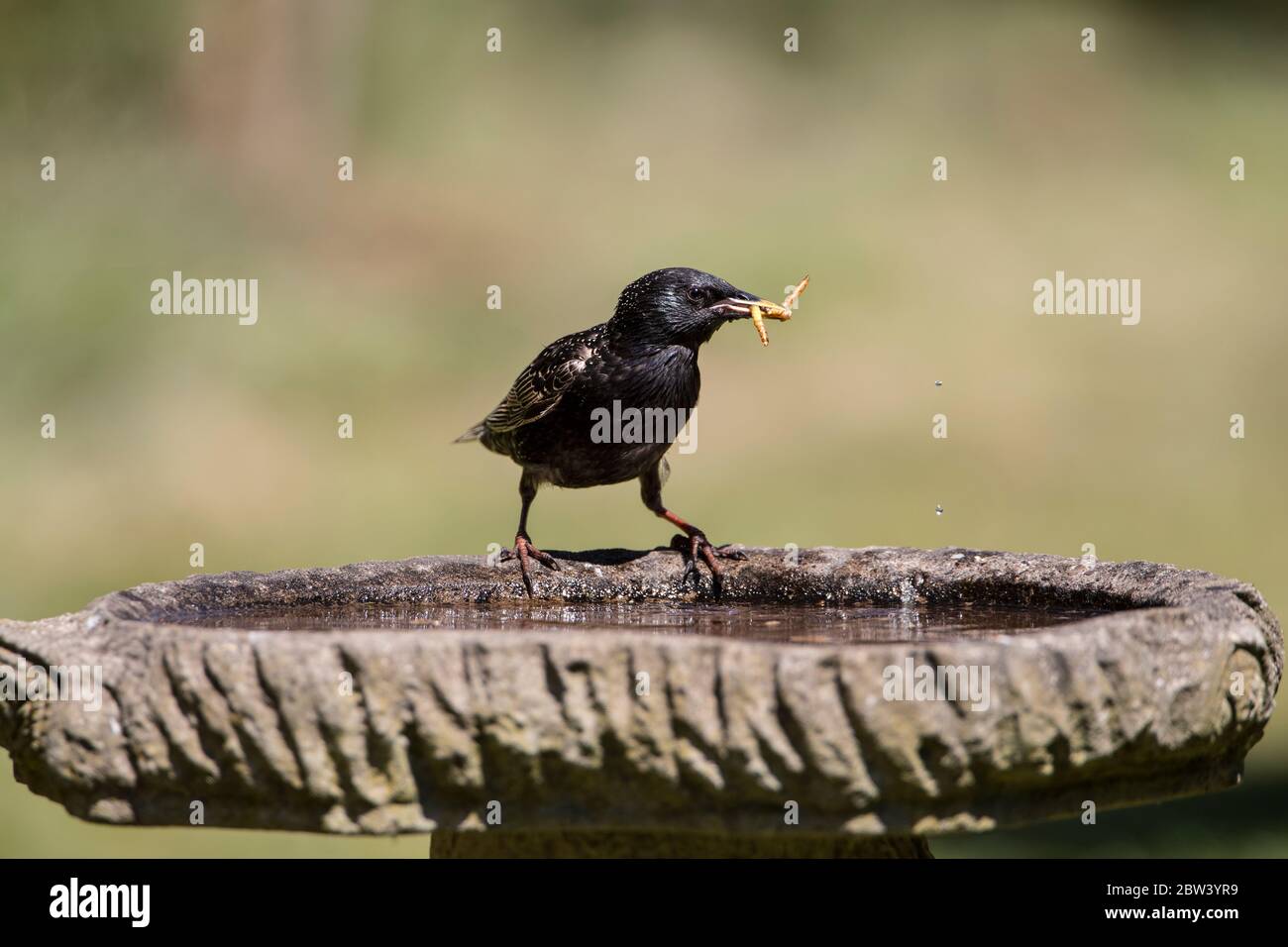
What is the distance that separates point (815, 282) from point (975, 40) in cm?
349

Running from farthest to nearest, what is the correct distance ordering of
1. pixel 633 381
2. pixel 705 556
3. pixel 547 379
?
1. pixel 547 379
2. pixel 633 381
3. pixel 705 556

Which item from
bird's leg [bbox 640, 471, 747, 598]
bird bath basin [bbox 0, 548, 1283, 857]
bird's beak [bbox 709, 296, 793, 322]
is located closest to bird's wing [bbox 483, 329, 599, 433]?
bird's beak [bbox 709, 296, 793, 322]

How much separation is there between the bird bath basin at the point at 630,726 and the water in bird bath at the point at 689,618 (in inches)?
23.6

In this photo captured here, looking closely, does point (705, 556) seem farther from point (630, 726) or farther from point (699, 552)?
point (630, 726)

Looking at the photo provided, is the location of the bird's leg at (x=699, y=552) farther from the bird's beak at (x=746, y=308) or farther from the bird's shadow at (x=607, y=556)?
the bird's beak at (x=746, y=308)

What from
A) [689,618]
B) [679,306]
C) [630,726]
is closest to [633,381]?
[679,306]

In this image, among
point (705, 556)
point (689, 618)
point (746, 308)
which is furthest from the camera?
point (746, 308)

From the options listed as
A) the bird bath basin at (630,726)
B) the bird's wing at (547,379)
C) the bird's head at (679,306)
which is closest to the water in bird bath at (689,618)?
the bird bath basin at (630,726)

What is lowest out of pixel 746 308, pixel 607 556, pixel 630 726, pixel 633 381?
pixel 630 726

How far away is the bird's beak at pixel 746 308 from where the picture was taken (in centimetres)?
471

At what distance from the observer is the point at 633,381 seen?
4918 millimetres

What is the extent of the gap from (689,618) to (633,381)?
1028mm

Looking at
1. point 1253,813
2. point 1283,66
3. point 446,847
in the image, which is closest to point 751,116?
point 1283,66

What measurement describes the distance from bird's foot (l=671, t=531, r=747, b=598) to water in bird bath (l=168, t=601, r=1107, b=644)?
0.35ft
